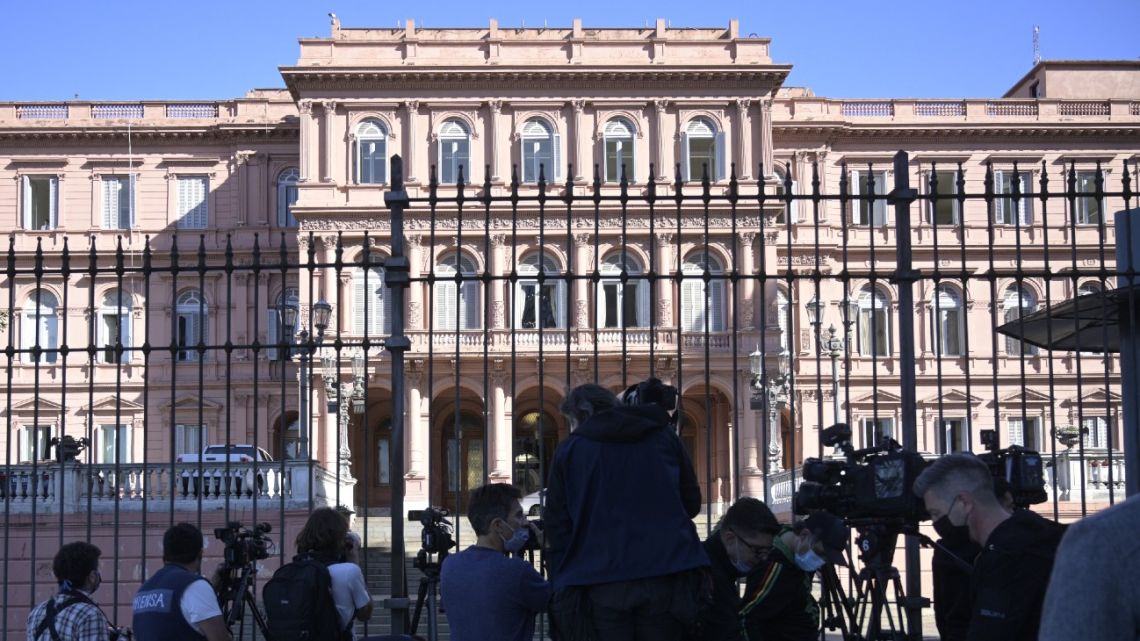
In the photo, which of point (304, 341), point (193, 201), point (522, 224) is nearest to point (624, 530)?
point (304, 341)

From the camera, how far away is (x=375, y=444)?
1634 inches

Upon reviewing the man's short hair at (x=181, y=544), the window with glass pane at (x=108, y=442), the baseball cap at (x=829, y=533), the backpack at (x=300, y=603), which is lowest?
the window with glass pane at (x=108, y=442)

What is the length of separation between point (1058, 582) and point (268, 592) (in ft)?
18.1

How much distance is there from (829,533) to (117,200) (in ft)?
130

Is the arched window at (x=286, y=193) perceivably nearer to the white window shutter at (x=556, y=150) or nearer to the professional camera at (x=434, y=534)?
the white window shutter at (x=556, y=150)

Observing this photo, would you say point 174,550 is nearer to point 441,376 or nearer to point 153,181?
point 441,376

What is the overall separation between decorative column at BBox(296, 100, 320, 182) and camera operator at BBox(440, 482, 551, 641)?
32861 mm

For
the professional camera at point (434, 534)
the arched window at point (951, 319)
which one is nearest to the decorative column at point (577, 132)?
the arched window at point (951, 319)

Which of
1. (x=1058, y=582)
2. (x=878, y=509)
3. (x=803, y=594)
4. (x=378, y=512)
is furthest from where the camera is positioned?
(x=378, y=512)

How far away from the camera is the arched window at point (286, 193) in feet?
140

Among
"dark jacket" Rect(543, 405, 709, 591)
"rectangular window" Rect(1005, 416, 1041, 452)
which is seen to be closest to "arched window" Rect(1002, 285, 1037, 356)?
"rectangular window" Rect(1005, 416, 1041, 452)

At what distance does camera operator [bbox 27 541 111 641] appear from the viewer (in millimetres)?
7141

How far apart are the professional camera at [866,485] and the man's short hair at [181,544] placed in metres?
3.08

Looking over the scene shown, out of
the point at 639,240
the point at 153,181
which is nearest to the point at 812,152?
the point at 639,240
